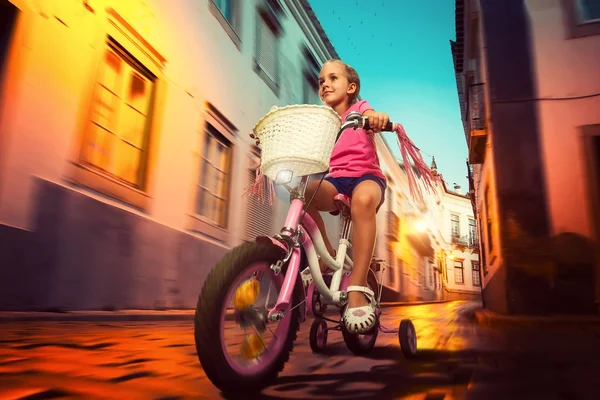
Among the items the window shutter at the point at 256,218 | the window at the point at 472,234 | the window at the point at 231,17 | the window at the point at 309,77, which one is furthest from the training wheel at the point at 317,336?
the window at the point at 472,234

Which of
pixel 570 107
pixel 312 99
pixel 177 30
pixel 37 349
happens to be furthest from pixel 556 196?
→ pixel 312 99

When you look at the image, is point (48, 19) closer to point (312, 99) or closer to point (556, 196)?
point (556, 196)

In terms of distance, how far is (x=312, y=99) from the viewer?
9.20 meters

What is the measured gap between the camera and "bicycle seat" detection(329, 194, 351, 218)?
1673mm

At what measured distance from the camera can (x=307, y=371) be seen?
4.51 ft

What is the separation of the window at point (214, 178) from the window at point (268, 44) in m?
1.59

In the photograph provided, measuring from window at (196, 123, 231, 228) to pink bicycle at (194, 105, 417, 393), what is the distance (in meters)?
3.61

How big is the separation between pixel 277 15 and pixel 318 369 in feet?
22.4

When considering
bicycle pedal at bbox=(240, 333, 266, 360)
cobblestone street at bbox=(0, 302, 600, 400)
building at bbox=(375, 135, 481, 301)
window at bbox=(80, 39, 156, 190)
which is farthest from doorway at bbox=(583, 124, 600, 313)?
window at bbox=(80, 39, 156, 190)

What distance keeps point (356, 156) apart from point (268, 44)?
575 centimetres

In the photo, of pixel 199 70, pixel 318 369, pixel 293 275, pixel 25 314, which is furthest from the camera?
pixel 199 70

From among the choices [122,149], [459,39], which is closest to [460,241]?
[459,39]

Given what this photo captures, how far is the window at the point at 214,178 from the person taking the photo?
501cm

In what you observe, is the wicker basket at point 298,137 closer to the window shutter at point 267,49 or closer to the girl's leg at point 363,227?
the girl's leg at point 363,227
